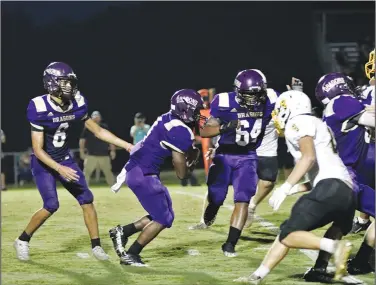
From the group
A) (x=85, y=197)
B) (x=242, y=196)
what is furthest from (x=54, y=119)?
(x=242, y=196)

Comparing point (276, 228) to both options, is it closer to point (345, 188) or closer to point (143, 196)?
point (143, 196)

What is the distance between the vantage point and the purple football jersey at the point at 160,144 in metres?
7.12

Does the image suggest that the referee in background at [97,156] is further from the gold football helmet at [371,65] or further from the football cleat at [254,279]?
the football cleat at [254,279]

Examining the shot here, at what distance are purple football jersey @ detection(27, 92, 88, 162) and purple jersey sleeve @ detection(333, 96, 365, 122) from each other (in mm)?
2204

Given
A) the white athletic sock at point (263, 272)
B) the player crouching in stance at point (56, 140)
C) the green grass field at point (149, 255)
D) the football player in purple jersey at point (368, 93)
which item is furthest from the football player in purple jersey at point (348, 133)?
the player crouching in stance at point (56, 140)

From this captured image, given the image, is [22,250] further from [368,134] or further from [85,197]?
[368,134]

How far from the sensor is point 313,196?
6.11m

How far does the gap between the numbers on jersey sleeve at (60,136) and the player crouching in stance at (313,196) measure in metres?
2.25

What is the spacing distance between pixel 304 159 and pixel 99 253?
2.31 meters

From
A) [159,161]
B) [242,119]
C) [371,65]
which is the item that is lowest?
[159,161]

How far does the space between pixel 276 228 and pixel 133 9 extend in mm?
15826

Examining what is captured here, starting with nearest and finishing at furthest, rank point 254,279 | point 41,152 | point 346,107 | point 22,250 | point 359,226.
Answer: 1. point 254,279
2. point 346,107
3. point 41,152
4. point 22,250
5. point 359,226

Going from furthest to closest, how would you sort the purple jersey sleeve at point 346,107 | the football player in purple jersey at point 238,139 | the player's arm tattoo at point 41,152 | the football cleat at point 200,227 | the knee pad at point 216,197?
the football cleat at point 200,227
the knee pad at point 216,197
the football player in purple jersey at point 238,139
the player's arm tattoo at point 41,152
the purple jersey sleeve at point 346,107

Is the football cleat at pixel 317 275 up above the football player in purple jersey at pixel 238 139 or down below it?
below
